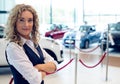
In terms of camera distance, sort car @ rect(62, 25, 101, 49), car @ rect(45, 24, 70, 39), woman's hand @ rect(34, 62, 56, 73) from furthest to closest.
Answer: car @ rect(45, 24, 70, 39)
car @ rect(62, 25, 101, 49)
woman's hand @ rect(34, 62, 56, 73)

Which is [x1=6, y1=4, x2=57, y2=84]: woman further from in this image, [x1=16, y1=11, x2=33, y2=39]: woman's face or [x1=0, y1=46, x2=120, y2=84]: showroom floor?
[x1=0, y1=46, x2=120, y2=84]: showroom floor

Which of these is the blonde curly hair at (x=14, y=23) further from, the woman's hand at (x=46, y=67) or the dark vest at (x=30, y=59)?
A: the woman's hand at (x=46, y=67)

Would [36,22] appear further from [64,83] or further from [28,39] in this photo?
[64,83]

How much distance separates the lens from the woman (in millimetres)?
1776

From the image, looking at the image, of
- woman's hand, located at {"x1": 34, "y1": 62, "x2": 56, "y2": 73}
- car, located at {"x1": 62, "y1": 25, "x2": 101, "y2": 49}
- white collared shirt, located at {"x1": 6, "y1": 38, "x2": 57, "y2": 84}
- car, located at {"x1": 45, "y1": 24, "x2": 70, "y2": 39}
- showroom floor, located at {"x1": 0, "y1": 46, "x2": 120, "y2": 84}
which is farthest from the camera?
car, located at {"x1": 45, "y1": 24, "x2": 70, "y2": 39}

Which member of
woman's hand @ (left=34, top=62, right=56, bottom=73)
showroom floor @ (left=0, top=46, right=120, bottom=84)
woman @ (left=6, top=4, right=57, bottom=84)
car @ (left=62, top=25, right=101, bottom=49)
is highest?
woman @ (left=6, top=4, right=57, bottom=84)

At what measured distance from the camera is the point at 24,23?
1.86 metres

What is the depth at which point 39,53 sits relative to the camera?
78.7 inches

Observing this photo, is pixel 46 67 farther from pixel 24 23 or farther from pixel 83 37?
pixel 83 37

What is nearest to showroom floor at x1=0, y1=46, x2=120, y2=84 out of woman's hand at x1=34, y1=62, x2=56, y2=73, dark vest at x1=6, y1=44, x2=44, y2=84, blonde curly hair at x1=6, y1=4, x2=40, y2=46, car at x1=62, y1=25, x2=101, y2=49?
woman's hand at x1=34, y1=62, x2=56, y2=73

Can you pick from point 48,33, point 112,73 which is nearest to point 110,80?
point 112,73

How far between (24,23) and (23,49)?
205 millimetres

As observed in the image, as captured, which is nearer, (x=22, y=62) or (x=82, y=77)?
(x=22, y=62)

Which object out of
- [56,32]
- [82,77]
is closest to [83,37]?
[56,32]
